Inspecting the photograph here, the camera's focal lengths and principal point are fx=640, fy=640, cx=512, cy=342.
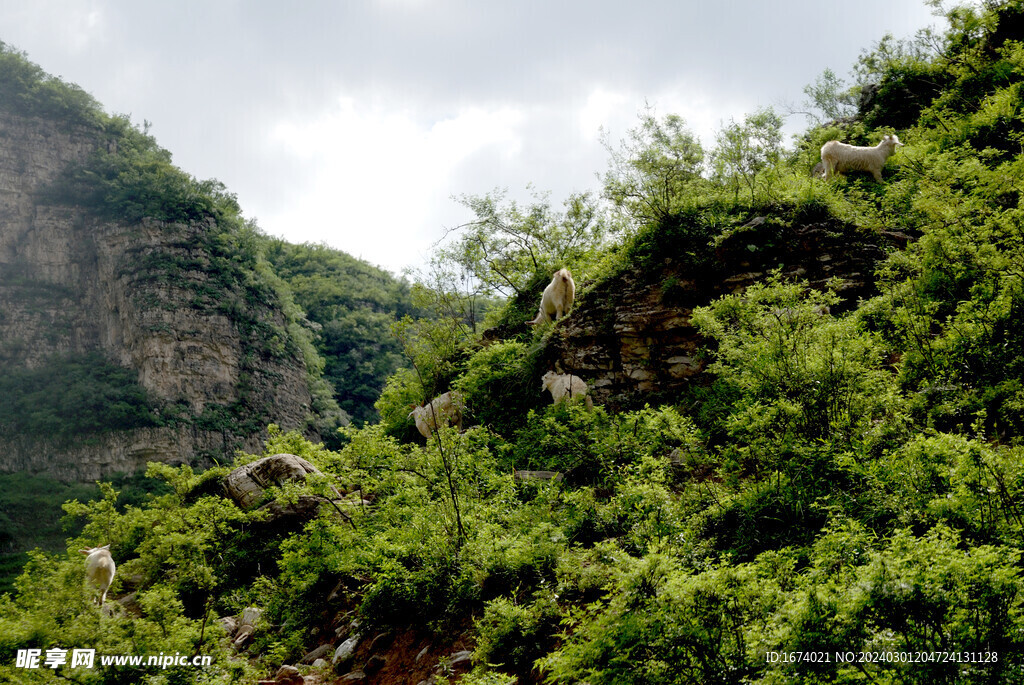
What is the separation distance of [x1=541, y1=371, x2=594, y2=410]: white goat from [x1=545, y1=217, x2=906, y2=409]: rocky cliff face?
28cm

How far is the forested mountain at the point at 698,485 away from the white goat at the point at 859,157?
0.26 m

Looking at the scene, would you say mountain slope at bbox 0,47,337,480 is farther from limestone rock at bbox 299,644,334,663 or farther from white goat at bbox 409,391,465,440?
limestone rock at bbox 299,644,334,663

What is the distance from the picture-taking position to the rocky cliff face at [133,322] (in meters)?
40.5

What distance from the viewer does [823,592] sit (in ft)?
A: 11.0

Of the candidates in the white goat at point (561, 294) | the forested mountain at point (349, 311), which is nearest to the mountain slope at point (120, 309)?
the forested mountain at point (349, 311)

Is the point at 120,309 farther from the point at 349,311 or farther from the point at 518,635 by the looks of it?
the point at 518,635

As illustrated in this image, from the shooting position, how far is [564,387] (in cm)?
1173

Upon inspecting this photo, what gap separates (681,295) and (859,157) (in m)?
5.30

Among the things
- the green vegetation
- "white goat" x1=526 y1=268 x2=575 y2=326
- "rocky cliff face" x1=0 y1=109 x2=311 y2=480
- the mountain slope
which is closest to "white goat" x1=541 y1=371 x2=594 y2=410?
"white goat" x1=526 y1=268 x2=575 y2=326

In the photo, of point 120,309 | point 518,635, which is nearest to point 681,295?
point 518,635

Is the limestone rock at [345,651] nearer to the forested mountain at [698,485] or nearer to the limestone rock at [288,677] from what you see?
the forested mountain at [698,485]

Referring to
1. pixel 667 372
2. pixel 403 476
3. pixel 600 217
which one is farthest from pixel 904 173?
pixel 403 476

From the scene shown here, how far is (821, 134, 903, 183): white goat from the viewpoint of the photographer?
1310 cm

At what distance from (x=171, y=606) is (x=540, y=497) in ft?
Answer: 13.7
